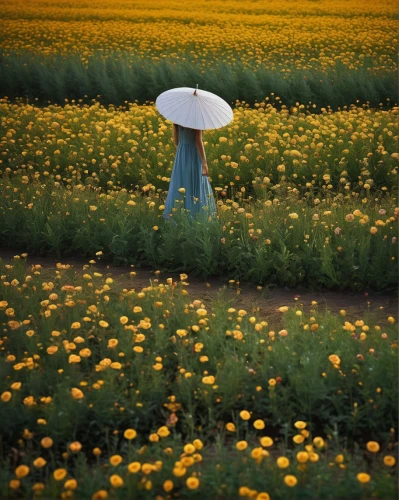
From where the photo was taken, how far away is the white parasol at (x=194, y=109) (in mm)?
6719

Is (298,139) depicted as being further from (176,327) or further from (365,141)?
(176,327)

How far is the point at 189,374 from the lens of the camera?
13.3 feet

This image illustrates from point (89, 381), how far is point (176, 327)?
89cm

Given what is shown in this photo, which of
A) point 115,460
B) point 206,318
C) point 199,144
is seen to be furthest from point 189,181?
point 115,460

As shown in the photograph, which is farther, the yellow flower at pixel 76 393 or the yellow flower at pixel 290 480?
the yellow flower at pixel 76 393

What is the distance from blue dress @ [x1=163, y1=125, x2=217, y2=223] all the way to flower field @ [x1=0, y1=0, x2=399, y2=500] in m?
0.21

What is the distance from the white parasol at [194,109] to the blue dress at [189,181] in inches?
15.9

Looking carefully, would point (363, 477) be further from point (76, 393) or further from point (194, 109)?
point (194, 109)

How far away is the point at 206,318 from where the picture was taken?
4.88 metres

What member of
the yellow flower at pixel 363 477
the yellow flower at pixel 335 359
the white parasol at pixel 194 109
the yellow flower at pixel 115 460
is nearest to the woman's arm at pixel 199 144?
the white parasol at pixel 194 109

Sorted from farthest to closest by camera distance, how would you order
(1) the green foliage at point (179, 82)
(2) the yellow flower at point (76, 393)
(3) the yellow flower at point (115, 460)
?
(1) the green foliage at point (179, 82) → (2) the yellow flower at point (76, 393) → (3) the yellow flower at point (115, 460)

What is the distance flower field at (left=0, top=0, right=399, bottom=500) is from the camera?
3.43 m

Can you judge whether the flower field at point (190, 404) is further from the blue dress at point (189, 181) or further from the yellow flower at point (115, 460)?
the blue dress at point (189, 181)

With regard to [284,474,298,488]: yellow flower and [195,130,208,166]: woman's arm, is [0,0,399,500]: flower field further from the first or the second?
[195,130,208,166]: woman's arm
